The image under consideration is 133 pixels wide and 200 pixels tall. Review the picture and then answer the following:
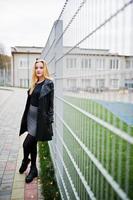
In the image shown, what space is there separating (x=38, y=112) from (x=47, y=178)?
1042mm

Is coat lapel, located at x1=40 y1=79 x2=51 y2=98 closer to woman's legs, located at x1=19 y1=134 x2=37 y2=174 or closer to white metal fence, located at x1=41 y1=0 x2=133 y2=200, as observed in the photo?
woman's legs, located at x1=19 y1=134 x2=37 y2=174

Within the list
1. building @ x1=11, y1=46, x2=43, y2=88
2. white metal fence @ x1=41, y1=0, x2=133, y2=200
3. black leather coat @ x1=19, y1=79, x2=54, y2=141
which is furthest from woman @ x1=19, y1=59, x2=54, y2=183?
building @ x1=11, y1=46, x2=43, y2=88

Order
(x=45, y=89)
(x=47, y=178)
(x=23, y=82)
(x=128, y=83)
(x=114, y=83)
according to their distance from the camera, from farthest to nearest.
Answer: (x=23, y=82) → (x=47, y=178) → (x=45, y=89) → (x=114, y=83) → (x=128, y=83)

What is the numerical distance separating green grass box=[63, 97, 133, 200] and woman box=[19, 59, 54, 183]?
1744mm

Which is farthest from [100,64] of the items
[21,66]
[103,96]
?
[21,66]

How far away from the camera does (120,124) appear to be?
1381 mm

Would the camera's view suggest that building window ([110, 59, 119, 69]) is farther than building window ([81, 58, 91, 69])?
No

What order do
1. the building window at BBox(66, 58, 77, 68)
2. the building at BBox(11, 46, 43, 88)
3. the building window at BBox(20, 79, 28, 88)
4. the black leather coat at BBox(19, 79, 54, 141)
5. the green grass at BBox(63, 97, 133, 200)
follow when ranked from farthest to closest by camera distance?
the building window at BBox(20, 79, 28, 88) → the building at BBox(11, 46, 43, 88) → the black leather coat at BBox(19, 79, 54, 141) → the building window at BBox(66, 58, 77, 68) → the green grass at BBox(63, 97, 133, 200)

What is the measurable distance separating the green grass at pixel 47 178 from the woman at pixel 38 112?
7.7 inches

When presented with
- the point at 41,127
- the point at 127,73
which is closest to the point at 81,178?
the point at 127,73

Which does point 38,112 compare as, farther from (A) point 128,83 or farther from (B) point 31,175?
(A) point 128,83

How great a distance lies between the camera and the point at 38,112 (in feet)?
14.8

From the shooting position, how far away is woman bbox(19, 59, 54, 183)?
4.48 m

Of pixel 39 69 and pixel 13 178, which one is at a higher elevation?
pixel 39 69
